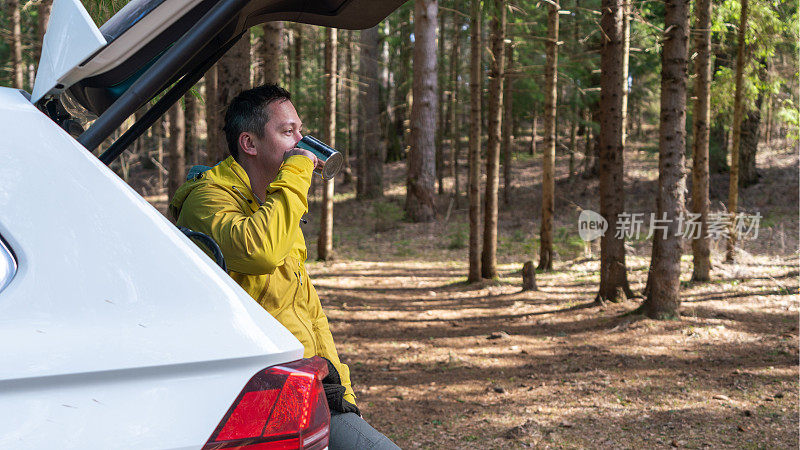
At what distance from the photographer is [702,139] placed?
11.7m

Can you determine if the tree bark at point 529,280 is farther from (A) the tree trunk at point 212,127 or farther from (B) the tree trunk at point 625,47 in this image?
(A) the tree trunk at point 212,127

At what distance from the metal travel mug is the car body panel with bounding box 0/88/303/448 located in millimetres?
872

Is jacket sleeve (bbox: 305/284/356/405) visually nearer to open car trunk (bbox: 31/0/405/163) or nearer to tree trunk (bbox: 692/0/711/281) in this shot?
open car trunk (bbox: 31/0/405/163)

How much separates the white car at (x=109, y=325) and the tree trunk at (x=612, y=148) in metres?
9.16

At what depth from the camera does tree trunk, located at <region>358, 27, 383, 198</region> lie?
24.0m

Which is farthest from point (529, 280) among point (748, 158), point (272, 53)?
point (748, 158)

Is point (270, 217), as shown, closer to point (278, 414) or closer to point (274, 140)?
point (274, 140)

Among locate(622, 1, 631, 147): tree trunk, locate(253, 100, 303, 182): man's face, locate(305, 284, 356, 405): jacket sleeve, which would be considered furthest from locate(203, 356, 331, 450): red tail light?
locate(622, 1, 631, 147): tree trunk

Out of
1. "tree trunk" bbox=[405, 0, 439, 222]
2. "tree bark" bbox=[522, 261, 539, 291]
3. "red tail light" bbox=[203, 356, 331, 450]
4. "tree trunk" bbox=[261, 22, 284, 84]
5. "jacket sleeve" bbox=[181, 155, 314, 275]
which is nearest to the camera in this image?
"red tail light" bbox=[203, 356, 331, 450]

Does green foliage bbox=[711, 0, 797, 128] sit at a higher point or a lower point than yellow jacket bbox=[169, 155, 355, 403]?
higher

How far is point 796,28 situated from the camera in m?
14.9

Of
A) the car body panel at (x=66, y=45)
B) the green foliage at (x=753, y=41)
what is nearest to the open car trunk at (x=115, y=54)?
the car body panel at (x=66, y=45)

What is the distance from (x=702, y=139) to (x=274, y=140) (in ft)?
36.6

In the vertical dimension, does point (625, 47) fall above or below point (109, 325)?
above
